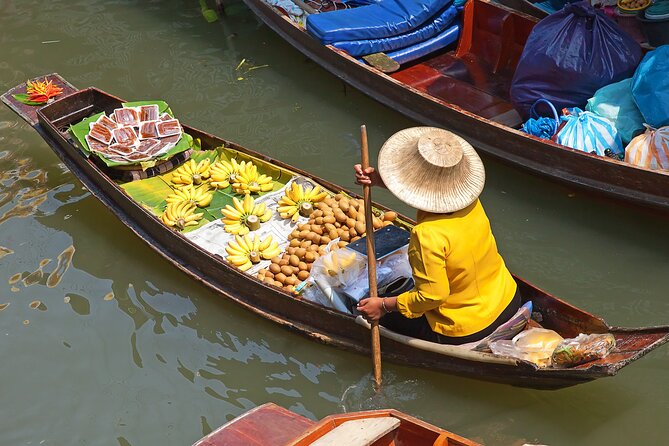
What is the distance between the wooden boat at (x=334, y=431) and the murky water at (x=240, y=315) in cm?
83

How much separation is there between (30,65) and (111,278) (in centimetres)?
460

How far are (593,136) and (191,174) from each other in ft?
11.7

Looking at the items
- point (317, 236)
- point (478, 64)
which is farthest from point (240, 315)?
point (478, 64)

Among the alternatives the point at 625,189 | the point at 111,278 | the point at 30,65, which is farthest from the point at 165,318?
the point at 30,65

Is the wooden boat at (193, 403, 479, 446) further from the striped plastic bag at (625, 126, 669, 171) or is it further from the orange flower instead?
the orange flower

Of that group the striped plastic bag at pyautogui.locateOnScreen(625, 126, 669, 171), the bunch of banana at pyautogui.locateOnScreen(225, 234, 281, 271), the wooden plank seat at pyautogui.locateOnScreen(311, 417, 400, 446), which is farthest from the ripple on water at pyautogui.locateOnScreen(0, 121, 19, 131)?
the striped plastic bag at pyautogui.locateOnScreen(625, 126, 669, 171)

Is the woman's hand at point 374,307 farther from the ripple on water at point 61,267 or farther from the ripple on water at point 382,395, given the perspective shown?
the ripple on water at point 61,267

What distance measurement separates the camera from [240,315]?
20.2ft

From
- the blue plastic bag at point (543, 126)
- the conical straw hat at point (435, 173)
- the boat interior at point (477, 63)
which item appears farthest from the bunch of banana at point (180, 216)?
the blue plastic bag at point (543, 126)

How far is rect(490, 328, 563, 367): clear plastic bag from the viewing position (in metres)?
4.79

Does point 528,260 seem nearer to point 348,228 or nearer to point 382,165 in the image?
point 348,228

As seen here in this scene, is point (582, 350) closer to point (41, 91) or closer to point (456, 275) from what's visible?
point (456, 275)

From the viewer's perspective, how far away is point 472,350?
15.8ft

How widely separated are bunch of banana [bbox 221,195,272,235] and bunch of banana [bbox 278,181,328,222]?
0.15 metres
